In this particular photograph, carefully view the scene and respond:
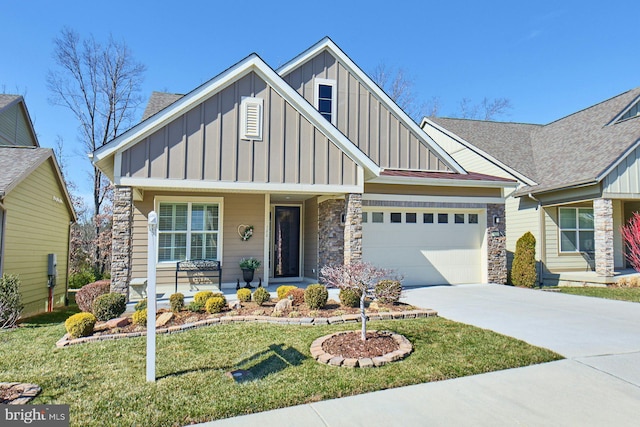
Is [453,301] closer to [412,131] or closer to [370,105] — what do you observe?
[412,131]

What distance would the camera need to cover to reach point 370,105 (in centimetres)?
1322

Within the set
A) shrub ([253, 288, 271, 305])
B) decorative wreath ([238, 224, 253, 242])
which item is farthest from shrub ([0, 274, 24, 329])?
decorative wreath ([238, 224, 253, 242])

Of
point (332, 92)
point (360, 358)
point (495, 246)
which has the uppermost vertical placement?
point (332, 92)

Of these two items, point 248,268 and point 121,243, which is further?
point 248,268

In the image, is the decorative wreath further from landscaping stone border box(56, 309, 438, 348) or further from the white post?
the white post

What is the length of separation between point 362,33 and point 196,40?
9.85m

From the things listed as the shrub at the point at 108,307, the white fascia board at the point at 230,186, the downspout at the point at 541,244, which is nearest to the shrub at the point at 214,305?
the shrub at the point at 108,307

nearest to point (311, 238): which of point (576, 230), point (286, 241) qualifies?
point (286, 241)

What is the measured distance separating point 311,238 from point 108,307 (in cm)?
585

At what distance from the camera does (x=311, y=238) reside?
11430 millimetres

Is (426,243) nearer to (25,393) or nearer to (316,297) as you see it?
(316,297)

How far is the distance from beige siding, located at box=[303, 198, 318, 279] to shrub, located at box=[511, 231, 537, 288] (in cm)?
648

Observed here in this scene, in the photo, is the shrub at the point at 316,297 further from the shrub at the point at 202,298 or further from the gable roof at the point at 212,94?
the gable roof at the point at 212,94

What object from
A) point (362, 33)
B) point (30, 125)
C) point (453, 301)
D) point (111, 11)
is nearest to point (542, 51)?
point (362, 33)
